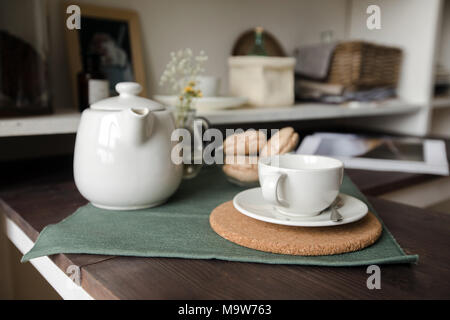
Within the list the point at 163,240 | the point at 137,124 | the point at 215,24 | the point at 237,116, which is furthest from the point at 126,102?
the point at 215,24

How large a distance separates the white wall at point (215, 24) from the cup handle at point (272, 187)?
30.6 inches

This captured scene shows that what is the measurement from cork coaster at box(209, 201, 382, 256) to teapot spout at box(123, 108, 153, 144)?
0.51 ft

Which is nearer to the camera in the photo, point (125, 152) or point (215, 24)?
point (125, 152)

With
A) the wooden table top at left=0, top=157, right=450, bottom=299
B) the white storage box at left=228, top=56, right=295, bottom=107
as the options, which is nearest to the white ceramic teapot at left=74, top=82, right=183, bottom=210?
the wooden table top at left=0, top=157, right=450, bottom=299

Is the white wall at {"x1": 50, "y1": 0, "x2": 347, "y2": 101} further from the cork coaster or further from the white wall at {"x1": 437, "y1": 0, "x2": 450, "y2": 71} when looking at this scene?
the cork coaster

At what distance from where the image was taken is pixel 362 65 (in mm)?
1401

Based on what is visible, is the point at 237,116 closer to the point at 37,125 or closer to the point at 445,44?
the point at 37,125

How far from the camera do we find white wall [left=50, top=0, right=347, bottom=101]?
1222 mm

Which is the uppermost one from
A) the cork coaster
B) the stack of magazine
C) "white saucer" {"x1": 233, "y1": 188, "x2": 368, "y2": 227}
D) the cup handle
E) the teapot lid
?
the teapot lid

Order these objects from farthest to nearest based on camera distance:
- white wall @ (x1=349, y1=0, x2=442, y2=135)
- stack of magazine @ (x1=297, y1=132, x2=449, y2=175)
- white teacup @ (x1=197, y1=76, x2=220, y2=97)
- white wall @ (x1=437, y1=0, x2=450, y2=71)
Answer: white wall @ (x1=437, y1=0, x2=450, y2=71) → white wall @ (x1=349, y1=0, x2=442, y2=135) → white teacup @ (x1=197, y1=76, x2=220, y2=97) → stack of magazine @ (x1=297, y1=132, x2=449, y2=175)

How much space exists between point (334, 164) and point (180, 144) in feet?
0.82

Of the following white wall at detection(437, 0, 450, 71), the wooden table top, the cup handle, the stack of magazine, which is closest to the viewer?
the wooden table top

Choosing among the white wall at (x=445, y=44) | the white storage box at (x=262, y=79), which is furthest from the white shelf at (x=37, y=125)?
the white wall at (x=445, y=44)

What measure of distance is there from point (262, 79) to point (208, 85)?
0.19 m
